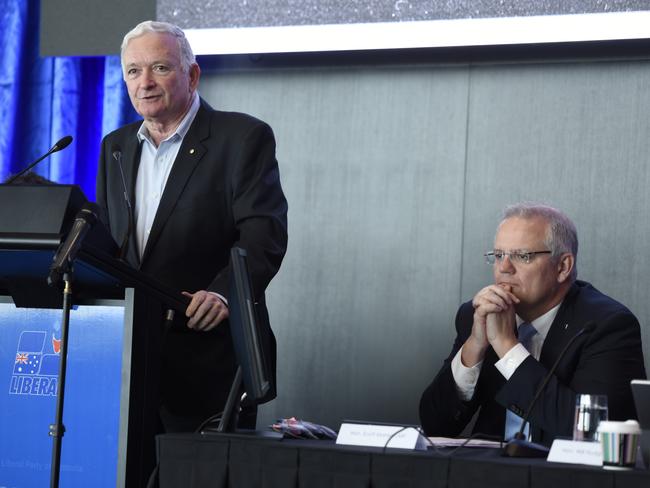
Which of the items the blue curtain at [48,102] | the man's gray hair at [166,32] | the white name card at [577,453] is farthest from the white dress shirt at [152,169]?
the blue curtain at [48,102]

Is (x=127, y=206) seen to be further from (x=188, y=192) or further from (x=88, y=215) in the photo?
(x=88, y=215)

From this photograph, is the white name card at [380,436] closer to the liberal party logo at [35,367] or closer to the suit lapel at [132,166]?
the liberal party logo at [35,367]

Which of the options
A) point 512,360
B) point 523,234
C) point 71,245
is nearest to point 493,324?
point 512,360

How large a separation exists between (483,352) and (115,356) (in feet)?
3.17

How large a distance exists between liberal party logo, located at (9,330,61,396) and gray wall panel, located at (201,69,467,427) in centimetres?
183

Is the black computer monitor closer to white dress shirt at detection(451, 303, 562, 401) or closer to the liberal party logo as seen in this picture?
the liberal party logo

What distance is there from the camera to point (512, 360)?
240 centimetres

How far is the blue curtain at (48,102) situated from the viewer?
4145 mm

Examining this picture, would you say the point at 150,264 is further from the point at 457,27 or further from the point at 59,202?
the point at 457,27

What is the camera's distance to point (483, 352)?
2.56 m

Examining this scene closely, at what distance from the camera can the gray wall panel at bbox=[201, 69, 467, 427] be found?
3.71 meters

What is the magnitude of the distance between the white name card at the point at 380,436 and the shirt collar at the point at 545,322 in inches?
35.5

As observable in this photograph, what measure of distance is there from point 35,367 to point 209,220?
2.14 ft

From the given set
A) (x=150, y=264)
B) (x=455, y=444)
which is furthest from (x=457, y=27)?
(x=455, y=444)
